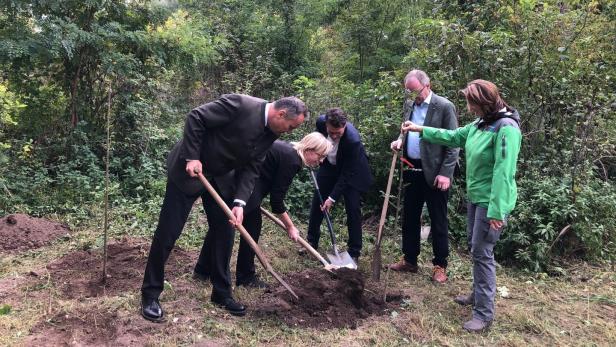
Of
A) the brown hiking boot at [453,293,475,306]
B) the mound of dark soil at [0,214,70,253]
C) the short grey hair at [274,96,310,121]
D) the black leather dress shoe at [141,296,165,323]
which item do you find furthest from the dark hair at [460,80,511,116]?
the mound of dark soil at [0,214,70,253]

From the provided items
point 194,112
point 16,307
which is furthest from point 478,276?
point 16,307

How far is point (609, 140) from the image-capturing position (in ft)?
20.0

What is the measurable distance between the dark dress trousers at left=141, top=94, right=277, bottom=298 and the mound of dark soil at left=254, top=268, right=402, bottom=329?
82 cm

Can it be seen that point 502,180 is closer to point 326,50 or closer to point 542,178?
point 542,178

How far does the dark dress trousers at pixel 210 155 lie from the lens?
3.38m

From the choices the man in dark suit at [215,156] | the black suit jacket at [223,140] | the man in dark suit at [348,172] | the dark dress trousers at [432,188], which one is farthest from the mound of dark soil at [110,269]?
the dark dress trousers at [432,188]

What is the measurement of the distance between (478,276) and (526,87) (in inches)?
135

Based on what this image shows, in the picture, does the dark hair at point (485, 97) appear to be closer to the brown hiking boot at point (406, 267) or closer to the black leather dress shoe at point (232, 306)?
the brown hiking boot at point (406, 267)

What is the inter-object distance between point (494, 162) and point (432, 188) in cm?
117

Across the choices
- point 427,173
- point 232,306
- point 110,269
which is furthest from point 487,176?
point 110,269

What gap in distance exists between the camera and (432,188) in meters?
4.49

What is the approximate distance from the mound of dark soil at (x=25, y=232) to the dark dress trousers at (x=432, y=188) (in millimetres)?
3823

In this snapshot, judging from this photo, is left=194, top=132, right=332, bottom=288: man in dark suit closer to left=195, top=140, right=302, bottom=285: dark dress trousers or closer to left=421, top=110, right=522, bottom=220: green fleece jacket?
left=195, top=140, right=302, bottom=285: dark dress trousers

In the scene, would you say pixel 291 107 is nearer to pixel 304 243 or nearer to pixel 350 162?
pixel 304 243
